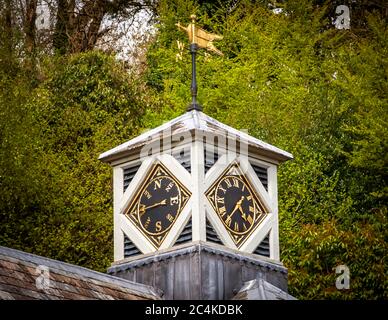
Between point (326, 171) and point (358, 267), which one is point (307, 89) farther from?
point (358, 267)

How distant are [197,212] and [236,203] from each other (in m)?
0.88

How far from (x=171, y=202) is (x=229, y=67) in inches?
765

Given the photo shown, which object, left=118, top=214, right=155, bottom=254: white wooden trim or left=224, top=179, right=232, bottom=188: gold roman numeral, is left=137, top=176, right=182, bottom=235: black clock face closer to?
left=118, top=214, right=155, bottom=254: white wooden trim

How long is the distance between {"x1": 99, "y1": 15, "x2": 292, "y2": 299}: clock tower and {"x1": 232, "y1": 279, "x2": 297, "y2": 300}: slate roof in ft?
0.07

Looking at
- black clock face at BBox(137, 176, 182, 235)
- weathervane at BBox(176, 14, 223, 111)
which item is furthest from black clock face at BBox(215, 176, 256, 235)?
weathervane at BBox(176, 14, 223, 111)

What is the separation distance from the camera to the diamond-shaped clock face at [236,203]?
704 inches

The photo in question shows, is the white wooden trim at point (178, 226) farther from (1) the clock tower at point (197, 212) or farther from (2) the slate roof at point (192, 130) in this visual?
(2) the slate roof at point (192, 130)

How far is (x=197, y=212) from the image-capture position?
17469mm

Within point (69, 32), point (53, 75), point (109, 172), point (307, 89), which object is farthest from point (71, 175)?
point (69, 32)

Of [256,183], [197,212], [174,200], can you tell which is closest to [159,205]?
[174,200]

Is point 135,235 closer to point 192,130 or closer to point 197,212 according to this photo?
point 197,212

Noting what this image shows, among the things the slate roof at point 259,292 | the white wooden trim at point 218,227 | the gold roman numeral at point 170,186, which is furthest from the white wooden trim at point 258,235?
the gold roman numeral at point 170,186

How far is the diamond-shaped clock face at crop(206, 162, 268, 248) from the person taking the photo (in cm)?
1789

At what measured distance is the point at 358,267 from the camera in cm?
2588
